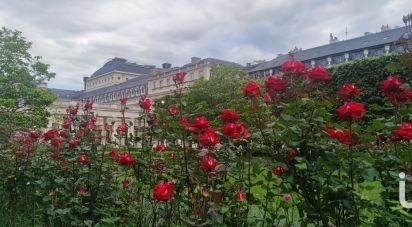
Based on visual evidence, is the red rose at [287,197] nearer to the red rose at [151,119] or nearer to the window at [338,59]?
the red rose at [151,119]

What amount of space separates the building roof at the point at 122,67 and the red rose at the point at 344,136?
107598mm

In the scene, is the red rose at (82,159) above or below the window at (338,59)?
below

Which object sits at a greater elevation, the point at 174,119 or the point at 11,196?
the point at 174,119

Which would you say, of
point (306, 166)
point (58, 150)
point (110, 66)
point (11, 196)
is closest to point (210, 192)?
point (306, 166)

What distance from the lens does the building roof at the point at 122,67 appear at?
352ft

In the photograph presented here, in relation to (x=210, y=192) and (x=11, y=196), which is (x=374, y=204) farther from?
(x=11, y=196)

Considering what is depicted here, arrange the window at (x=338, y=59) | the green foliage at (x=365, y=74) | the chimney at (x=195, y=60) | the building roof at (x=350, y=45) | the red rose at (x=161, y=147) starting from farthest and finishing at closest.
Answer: the chimney at (x=195, y=60) < the window at (x=338, y=59) < the building roof at (x=350, y=45) < the green foliage at (x=365, y=74) < the red rose at (x=161, y=147)

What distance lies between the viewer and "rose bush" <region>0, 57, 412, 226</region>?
2.14m

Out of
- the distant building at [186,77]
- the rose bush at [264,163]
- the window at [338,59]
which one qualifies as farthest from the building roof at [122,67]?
the rose bush at [264,163]

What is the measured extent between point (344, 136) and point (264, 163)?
610 millimetres

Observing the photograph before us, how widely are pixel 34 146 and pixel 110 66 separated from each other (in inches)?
4303

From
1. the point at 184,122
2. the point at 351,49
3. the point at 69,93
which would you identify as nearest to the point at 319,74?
the point at 184,122

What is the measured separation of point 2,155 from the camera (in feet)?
15.7

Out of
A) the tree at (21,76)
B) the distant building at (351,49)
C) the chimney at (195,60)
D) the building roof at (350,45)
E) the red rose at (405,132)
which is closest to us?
the red rose at (405,132)
